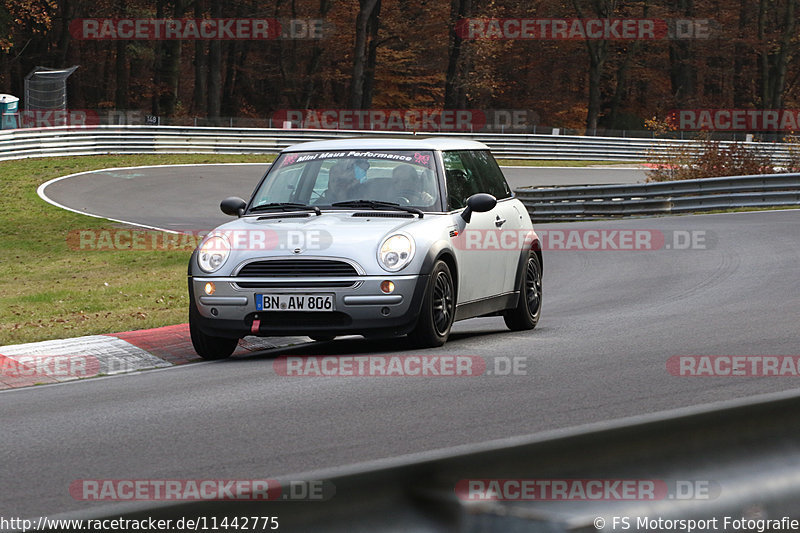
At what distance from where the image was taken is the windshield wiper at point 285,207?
970cm

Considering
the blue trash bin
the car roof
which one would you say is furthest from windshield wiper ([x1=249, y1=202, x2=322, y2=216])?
the blue trash bin

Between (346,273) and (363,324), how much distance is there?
16.3 inches

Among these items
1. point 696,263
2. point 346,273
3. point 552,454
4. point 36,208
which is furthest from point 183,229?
point 552,454

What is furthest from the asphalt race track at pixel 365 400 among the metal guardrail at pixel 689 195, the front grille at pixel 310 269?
the metal guardrail at pixel 689 195

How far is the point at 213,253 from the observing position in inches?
357

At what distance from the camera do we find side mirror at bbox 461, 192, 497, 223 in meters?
9.70

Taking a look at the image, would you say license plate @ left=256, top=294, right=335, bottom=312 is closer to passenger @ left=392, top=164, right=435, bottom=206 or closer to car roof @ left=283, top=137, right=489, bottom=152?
passenger @ left=392, top=164, right=435, bottom=206

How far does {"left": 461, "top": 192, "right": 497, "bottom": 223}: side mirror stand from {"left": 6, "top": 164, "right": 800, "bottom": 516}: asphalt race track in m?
1.13

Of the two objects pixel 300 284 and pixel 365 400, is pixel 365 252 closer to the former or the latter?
pixel 300 284

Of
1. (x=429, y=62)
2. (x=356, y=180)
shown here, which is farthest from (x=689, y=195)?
(x=429, y=62)

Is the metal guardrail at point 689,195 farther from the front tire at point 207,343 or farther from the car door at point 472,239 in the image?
the front tire at point 207,343

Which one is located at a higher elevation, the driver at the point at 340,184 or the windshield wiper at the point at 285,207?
the driver at the point at 340,184

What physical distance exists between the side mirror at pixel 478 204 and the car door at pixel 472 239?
6 centimetres

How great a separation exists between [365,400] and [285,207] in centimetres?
311
